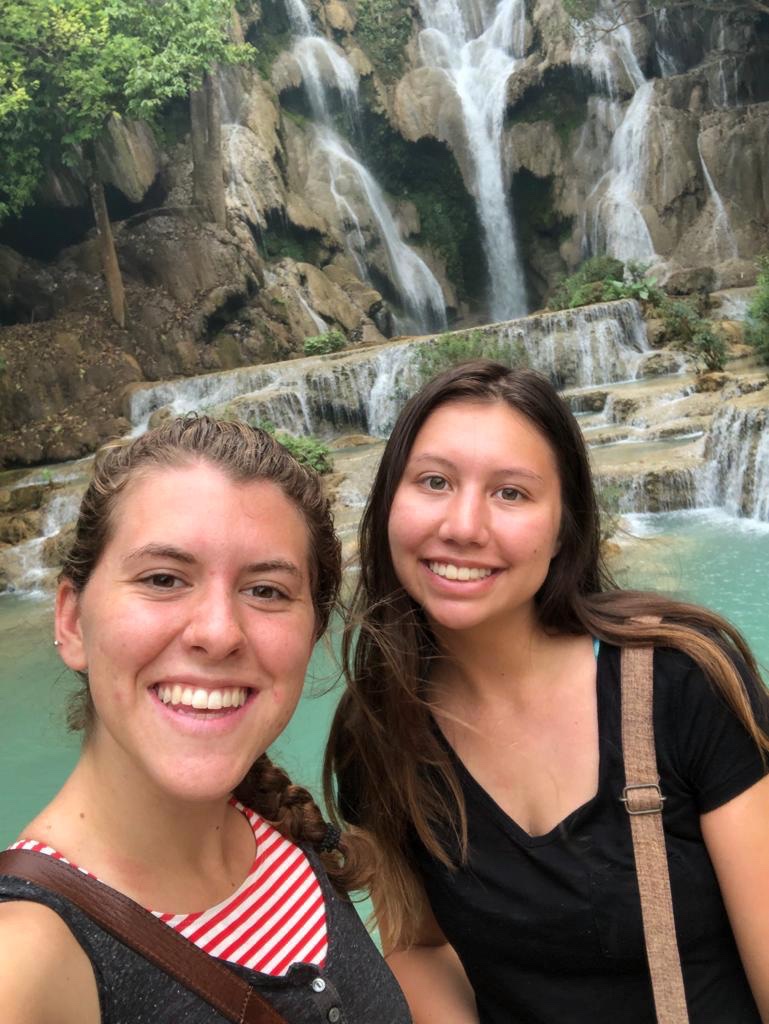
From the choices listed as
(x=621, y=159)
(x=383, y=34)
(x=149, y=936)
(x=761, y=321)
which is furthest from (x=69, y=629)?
(x=383, y=34)

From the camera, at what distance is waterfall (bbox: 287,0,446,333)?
75.3ft

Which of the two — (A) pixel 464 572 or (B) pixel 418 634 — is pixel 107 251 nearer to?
(B) pixel 418 634

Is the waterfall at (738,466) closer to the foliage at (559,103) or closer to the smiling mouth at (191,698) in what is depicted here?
the smiling mouth at (191,698)

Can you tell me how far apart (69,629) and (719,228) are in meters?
22.0

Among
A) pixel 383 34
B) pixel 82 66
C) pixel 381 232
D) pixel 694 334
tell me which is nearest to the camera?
pixel 694 334

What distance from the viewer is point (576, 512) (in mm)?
1662

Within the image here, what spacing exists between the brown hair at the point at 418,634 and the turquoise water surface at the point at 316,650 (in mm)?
1850

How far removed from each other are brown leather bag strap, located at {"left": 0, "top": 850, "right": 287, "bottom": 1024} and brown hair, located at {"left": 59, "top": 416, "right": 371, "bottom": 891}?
0.32 metres

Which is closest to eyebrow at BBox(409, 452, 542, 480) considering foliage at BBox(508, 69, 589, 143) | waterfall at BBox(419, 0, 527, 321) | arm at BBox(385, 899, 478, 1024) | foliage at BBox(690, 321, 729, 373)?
arm at BBox(385, 899, 478, 1024)

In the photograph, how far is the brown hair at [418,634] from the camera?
147 cm

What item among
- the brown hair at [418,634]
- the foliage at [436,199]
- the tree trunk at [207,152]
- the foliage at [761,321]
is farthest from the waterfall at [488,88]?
the brown hair at [418,634]

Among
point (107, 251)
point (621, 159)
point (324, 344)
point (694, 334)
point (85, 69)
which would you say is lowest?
point (694, 334)

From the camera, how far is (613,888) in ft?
4.31

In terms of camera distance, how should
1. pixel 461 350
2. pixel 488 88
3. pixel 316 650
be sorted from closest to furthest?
pixel 316 650 → pixel 461 350 → pixel 488 88
